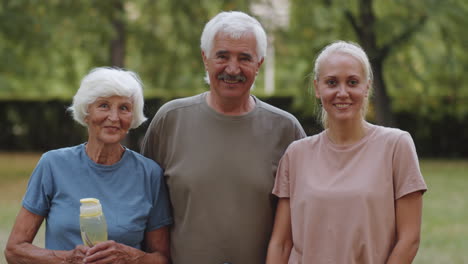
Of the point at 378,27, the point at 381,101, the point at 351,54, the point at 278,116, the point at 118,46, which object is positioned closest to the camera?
the point at 351,54

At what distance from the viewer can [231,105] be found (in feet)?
11.9

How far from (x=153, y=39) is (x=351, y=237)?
15532 mm

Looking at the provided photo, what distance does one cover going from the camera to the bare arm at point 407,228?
3.03 meters

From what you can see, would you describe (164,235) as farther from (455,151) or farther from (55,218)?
(455,151)

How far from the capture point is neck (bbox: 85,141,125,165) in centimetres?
353

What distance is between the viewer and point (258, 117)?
3.72m

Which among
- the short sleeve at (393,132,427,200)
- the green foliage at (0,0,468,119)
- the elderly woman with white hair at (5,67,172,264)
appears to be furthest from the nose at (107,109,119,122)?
the green foliage at (0,0,468,119)

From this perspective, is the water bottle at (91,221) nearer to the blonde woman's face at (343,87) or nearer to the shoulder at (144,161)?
the shoulder at (144,161)

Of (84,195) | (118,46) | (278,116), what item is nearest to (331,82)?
(278,116)

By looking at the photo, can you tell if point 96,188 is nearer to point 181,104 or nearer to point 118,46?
point 181,104

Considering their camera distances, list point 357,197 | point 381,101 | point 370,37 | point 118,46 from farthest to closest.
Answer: point 118,46 → point 381,101 → point 370,37 → point 357,197

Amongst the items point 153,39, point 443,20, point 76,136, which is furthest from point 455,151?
point 76,136

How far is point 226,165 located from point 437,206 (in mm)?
9732

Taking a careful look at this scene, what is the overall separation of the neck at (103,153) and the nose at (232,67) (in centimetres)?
72
